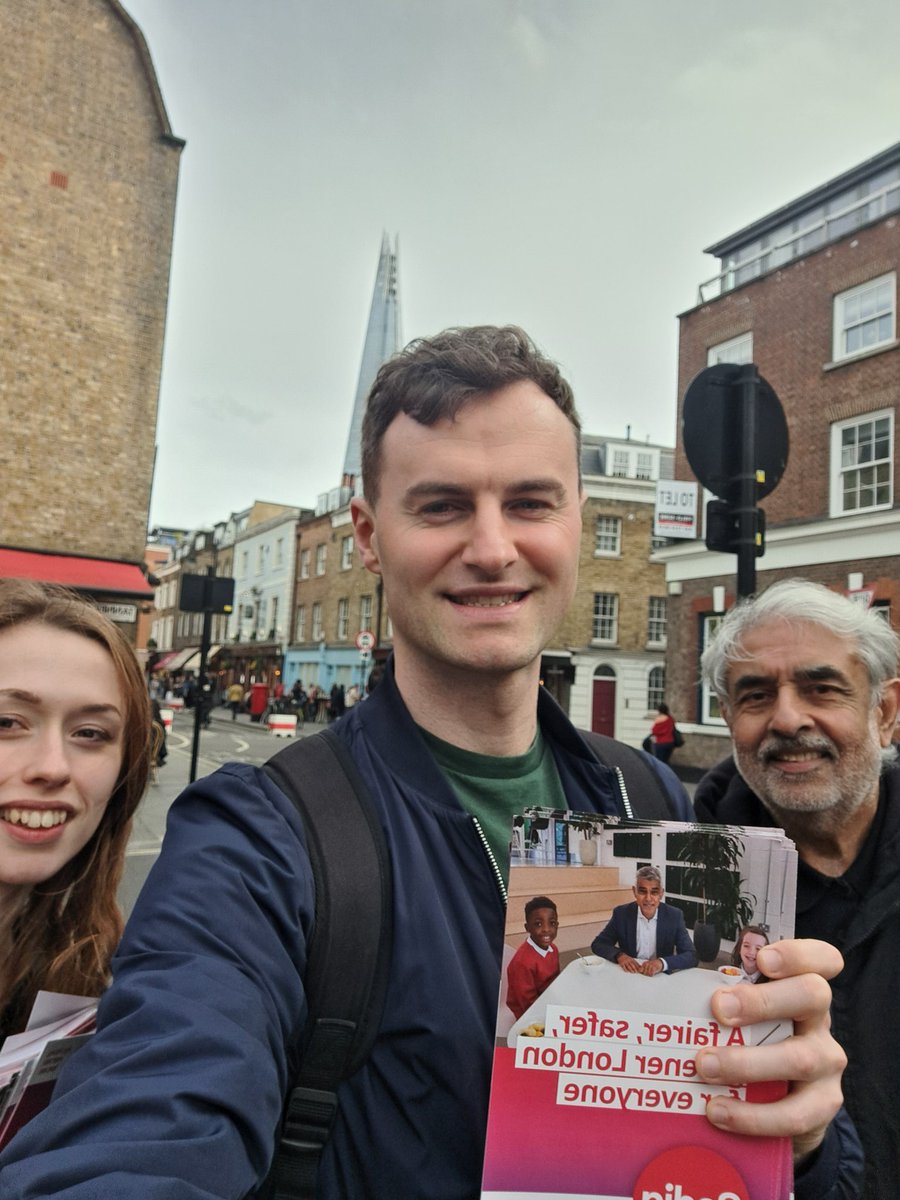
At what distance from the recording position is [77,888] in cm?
206

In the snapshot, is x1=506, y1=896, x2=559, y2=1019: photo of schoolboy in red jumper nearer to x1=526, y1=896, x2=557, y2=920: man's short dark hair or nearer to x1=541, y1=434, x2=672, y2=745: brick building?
x1=526, y1=896, x2=557, y2=920: man's short dark hair

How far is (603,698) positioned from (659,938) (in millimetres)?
27451

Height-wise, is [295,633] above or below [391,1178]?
above

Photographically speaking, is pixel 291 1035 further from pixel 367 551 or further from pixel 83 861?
pixel 83 861

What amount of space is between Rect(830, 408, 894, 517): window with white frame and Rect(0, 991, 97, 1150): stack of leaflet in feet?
52.2

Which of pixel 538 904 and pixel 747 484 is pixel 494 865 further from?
pixel 747 484

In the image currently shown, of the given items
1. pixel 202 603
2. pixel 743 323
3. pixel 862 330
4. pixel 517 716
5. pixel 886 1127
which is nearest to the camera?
pixel 517 716

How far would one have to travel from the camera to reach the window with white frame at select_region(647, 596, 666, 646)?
92.5ft

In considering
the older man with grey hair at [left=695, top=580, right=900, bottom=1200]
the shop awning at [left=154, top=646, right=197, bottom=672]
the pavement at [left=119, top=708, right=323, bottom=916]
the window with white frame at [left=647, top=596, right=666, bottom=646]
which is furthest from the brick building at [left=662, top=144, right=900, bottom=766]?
the shop awning at [left=154, top=646, right=197, bottom=672]

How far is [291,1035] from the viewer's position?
97cm

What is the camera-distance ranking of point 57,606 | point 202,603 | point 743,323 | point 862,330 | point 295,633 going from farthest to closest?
1. point 295,633
2. point 743,323
3. point 862,330
4. point 202,603
5. point 57,606

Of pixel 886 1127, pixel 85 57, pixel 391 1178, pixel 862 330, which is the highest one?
pixel 85 57

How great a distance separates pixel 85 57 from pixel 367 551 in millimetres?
17783

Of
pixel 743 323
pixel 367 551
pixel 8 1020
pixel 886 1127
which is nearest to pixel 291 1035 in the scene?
pixel 367 551
